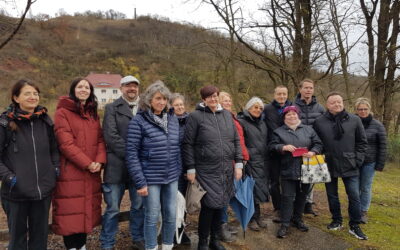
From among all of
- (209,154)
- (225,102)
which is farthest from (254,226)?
(225,102)

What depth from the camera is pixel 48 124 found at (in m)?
2.71

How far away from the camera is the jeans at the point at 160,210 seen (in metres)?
2.88

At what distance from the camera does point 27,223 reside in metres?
2.64

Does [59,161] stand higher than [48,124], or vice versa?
[48,124]

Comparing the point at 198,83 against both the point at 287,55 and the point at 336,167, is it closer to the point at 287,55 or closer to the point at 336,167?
the point at 287,55

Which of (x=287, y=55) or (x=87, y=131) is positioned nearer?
(x=87, y=131)

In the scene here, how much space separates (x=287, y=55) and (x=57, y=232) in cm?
759

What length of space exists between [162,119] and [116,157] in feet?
2.10

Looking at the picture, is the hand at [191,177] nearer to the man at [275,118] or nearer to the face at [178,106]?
the face at [178,106]

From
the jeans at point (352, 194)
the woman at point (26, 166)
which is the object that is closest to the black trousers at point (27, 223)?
the woman at point (26, 166)

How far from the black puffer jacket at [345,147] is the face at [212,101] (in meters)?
1.72

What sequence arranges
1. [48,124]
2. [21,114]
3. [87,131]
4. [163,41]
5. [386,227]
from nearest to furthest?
[21,114], [48,124], [87,131], [386,227], [163,41]

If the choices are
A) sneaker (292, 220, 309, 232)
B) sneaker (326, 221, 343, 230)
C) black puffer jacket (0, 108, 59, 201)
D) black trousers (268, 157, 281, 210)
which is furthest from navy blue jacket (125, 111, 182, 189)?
sneaker (326, 221, 343, 230)

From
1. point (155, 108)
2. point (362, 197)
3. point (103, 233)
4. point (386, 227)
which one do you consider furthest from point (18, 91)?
point (386, 227)
